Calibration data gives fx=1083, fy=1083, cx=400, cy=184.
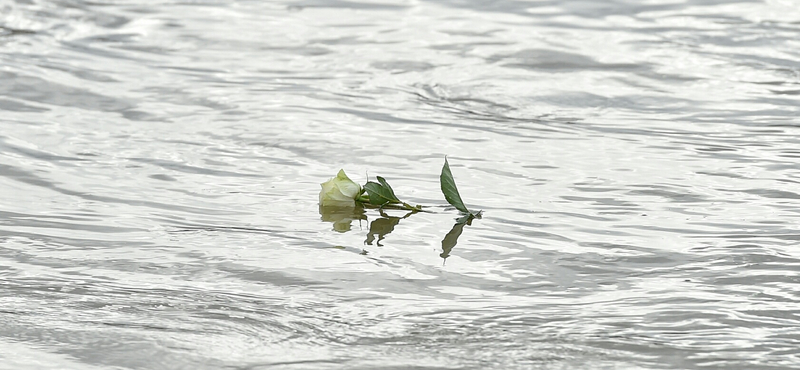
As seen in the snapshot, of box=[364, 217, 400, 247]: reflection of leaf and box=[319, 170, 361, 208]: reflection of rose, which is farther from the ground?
box=[319, 170, 361, 208]: reflection of rose

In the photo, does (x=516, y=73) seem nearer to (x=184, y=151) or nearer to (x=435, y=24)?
(x=435, y=24)

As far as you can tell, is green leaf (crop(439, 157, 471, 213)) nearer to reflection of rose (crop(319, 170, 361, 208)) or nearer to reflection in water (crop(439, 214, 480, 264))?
reflection in water (crop(439, 214, 480, 264))

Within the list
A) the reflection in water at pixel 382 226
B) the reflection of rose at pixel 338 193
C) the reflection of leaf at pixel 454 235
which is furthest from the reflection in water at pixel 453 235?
the reflection of rose at pixel 338 193

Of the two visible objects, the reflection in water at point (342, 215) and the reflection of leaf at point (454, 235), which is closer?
the reflection of leaf at point (454, 235)

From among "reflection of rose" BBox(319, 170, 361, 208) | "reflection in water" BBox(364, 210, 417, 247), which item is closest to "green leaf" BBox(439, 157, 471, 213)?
"reflection in water" BBox(364, 210, 417, 247)

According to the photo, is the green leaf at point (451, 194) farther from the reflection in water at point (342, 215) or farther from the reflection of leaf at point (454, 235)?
the reflection in water at point (342, 215)

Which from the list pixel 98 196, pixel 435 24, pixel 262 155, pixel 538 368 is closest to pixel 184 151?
pixel 262 155
